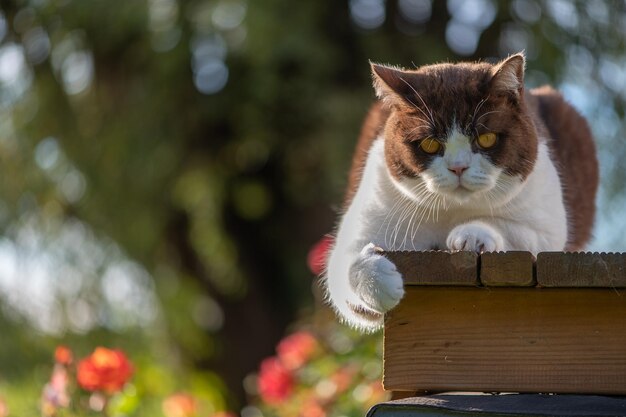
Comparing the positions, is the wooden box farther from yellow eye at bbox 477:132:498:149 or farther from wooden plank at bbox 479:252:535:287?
yellow eye at bbox 477:132:498:149

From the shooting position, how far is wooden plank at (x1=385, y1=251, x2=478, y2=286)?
1544mm

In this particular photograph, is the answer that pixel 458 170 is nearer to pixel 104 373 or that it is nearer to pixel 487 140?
pixel 487 140

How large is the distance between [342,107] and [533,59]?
1.04 metres

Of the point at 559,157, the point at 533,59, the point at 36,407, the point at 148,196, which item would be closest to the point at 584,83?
the point at 533,59

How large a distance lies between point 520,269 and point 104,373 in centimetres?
136

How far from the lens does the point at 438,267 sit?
5.11ft

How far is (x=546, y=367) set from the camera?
157 centimetres

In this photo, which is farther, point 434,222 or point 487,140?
point 434,222

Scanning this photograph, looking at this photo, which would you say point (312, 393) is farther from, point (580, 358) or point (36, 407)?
point (580, 358)

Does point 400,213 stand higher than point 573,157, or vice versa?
point 573,157

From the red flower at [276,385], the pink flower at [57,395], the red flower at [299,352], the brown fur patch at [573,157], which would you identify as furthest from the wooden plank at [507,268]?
the red flower at [299,352]

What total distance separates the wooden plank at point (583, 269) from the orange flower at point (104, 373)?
135 cm

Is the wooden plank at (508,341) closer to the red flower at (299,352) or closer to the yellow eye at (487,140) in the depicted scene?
the yellow eye at (487,140)

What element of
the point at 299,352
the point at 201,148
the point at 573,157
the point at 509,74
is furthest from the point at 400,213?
the point at 201,148
